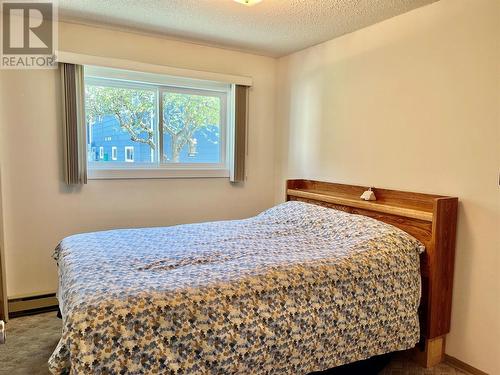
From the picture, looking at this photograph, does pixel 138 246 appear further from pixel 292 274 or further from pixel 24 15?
pixel 24 15

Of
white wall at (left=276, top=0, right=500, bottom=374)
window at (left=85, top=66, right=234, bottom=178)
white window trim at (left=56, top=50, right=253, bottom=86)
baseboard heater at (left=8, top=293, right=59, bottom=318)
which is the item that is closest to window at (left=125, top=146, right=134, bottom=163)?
window at (left=85, top=66, right=234, bottom=178)

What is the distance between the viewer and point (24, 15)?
2686mm

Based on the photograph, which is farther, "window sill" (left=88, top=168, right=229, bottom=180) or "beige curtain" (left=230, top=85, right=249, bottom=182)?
"beige curtain" (left=230, top=85, right=249, bottom=182)

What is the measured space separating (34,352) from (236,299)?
5.21 feet

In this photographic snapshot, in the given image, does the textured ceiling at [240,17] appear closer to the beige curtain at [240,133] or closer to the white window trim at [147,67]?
the white window trim at [147,67]

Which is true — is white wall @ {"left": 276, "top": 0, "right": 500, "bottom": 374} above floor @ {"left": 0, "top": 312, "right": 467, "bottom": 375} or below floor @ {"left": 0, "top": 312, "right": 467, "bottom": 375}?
above

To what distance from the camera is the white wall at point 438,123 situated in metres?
2.08

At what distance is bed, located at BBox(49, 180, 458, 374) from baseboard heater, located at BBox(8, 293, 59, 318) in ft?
3.29

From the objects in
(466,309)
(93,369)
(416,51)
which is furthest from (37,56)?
(466,309)

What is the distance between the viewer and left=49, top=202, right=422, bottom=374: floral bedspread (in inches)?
53.7

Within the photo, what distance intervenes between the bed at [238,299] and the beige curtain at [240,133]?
3.94ft

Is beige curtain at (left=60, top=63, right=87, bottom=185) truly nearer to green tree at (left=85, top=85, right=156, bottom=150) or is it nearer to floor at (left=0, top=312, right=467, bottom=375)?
green tree at (left=85, top=85, right=156, bottom=150)

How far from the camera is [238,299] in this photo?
5.22 ft

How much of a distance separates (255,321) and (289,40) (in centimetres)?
249
